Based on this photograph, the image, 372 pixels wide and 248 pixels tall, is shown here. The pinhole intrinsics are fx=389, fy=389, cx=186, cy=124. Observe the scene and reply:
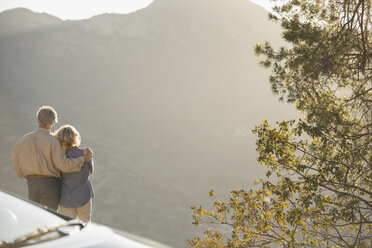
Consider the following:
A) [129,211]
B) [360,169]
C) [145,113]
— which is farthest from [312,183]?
[145,113]

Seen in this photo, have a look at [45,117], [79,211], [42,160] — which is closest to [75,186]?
[79,211]

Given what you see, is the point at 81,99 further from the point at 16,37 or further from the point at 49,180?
the point at 49,180

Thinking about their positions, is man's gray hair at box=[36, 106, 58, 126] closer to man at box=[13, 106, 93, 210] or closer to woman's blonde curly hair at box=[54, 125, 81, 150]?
man at box=[13, 106, 93, 210]

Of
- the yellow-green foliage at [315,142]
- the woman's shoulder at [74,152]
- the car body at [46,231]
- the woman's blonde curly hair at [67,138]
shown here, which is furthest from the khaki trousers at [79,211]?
the yellow-green foliage at [315,142]

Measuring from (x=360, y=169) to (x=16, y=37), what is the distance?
140238mm

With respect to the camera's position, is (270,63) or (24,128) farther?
(24,128)

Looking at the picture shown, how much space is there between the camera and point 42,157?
12.2 feet

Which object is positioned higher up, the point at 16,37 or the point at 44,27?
the point at 44,27

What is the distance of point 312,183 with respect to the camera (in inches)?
189

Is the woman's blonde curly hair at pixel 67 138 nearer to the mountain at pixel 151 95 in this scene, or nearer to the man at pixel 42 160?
the man at pixel 42 160

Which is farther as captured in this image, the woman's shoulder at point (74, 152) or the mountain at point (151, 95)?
the mountain at point (151, 95)

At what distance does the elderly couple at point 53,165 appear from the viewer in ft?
12.2

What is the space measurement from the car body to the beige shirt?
153 centimetres

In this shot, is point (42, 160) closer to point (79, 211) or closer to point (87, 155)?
point (87, 155)
